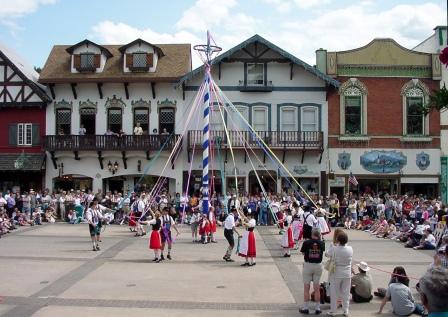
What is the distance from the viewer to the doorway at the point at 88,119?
108ft

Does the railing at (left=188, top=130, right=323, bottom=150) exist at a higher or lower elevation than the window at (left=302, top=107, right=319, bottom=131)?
lower

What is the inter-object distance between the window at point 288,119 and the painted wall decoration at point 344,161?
2.93 meters

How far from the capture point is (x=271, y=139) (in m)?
31.7

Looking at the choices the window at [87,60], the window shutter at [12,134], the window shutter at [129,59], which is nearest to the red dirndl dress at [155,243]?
the window shutter at [129,59]

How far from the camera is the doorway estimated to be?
32906mm

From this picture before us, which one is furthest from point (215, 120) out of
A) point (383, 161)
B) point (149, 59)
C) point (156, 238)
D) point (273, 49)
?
point (156, 238)

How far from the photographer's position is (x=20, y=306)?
11086mm

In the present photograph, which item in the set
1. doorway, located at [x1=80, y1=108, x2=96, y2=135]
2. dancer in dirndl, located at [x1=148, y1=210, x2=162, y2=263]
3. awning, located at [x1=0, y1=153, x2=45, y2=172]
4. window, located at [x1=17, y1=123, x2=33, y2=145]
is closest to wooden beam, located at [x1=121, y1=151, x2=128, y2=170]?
doorway, located at [x1=80, y1=108, x2=96, y2=135]

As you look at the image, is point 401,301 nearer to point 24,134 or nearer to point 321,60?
point 321,60

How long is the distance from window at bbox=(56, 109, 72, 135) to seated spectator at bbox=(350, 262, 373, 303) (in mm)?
24559

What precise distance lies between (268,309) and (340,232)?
2.05m

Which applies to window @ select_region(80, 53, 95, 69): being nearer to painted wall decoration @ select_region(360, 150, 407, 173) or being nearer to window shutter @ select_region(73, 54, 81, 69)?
window shutter @ select_region(73, 54, 81, 69)

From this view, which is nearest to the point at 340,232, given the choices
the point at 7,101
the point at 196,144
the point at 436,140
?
the point at 196,144

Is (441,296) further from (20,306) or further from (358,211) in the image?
(358,211)
